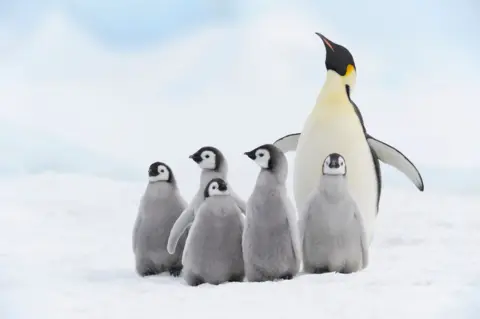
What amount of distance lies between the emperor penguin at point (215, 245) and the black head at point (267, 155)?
142mm

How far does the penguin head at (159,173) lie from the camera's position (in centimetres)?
245

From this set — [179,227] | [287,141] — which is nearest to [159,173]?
[179,227]

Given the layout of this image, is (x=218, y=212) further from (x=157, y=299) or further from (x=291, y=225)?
(x=157, y=299)

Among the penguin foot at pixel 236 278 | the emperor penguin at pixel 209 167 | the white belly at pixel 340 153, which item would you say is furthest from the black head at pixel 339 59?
the penguin foot at pixel 236 278

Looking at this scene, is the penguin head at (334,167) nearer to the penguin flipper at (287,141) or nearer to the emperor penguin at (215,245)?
the emperor penguin at (215,245)

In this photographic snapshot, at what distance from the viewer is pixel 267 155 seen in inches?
86.7

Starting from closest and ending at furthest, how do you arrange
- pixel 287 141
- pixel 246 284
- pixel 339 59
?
1. pixel 246 284
2. pixel 339 59
3. pixel 287 141

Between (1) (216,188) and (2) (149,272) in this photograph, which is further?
(2) (149,272)

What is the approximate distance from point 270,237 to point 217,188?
0.21m

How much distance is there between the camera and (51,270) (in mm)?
2482

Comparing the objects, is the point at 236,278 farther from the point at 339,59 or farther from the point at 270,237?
the point at 339,59

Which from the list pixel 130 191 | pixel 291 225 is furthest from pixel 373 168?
pixel 130 191

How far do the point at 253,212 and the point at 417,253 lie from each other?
78 centimetres

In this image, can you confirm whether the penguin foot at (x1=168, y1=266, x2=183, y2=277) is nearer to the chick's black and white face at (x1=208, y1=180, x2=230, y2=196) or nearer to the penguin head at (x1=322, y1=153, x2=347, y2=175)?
the chick's black and white face at (x1=208, y1=180, x2=230, y2=196)
